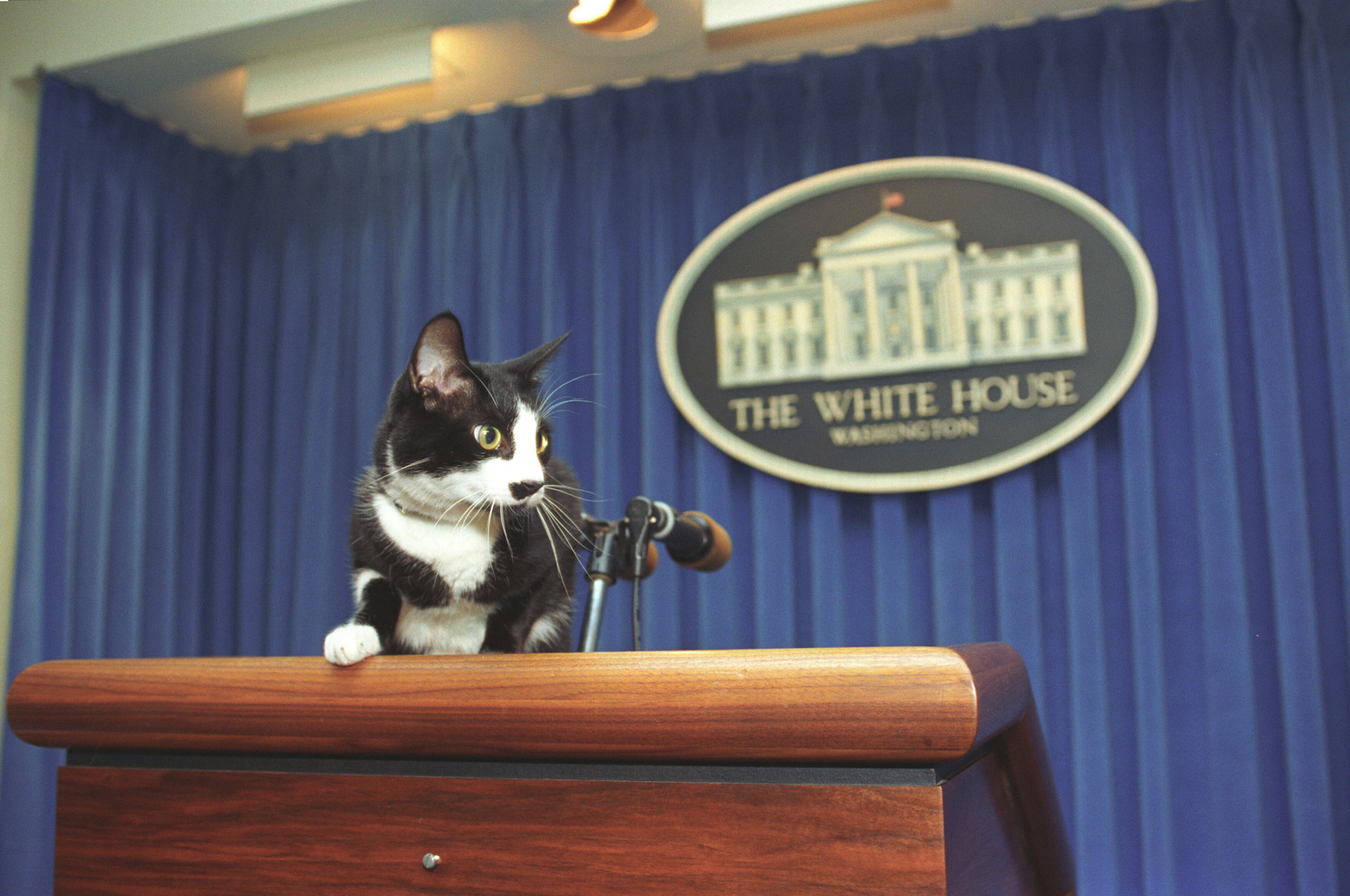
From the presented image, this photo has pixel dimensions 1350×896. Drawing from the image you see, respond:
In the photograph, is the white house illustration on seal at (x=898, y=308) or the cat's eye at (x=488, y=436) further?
the white house illustration on seal at (x=898, y=308)

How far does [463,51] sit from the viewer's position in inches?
88.6

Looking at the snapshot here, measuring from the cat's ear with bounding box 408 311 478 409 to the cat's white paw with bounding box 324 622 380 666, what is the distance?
0.18 metres

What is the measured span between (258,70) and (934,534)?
70.8 inches

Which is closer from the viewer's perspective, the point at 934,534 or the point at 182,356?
the point at 934,534

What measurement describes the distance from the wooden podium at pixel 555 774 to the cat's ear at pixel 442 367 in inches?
10.1

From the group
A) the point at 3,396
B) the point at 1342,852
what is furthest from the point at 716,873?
the point at 3,396

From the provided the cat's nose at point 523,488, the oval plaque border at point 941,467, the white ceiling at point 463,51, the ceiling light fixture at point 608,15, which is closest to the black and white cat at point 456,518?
the cat's nose at point 523,488

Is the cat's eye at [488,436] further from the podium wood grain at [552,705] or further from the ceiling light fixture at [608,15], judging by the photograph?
the ceiling light fixture at [608,15]

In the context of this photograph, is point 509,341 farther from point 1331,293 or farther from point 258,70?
point 1331,293

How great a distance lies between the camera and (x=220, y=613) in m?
2.55

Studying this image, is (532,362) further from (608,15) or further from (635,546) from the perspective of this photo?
(608,15)

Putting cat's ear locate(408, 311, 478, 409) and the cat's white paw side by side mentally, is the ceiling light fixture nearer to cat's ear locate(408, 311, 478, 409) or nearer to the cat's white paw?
cat's ear locate(408, 311, 478, 409)

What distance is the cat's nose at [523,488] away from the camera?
2.41 ft

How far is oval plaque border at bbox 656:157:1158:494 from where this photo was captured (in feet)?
6.26
